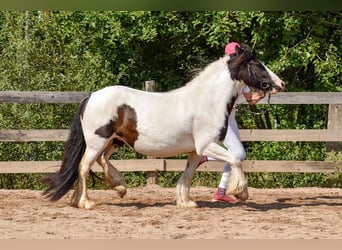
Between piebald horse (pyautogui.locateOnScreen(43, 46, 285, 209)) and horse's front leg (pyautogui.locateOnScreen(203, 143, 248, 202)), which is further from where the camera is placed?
piebald horse (pyautogui.locateOnScreen(43, 46, 285, 209))

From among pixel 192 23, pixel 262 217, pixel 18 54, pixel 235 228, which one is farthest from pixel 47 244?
pixel 18 54

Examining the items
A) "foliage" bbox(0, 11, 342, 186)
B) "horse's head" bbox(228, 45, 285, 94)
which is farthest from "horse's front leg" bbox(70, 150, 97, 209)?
"foliage" bbox(0, 11, 342, 186)

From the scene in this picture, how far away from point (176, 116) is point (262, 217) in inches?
52.8

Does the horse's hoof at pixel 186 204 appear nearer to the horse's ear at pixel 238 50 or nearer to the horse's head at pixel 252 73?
the horse's head at pixel 252 73

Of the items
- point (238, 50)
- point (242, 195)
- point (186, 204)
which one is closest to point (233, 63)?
point (238, 50)

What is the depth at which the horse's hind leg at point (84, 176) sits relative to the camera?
657 centimetres

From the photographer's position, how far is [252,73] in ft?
21.8

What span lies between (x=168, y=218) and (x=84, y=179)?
3.68 feet

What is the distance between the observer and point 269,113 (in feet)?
38.3

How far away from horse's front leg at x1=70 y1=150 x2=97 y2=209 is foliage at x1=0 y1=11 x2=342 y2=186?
309cm

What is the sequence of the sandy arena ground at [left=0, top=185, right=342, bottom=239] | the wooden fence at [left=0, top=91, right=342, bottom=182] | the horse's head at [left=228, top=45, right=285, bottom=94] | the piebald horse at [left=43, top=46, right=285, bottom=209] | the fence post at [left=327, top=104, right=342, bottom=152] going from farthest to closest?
the fence post at [left=327, top=104, right=342, bottom=152]
the wooden fence at [left=0, top=91, right=342, bottom=182]
the horse's head at [left=228, top=45, right=285, bottom=94]
the piebald horse at [left=43, top=46, right=285, bottom=209]
the sandy arena ground at [left=0, top=185, right=342, bottom=239]

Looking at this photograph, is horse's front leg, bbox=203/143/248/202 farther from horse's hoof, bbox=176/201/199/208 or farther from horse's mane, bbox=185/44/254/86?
horse's mane, bbox=185/44/254/86

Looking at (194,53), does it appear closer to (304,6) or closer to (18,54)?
(18,54)

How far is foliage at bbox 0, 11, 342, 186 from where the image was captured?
32.7 feet
